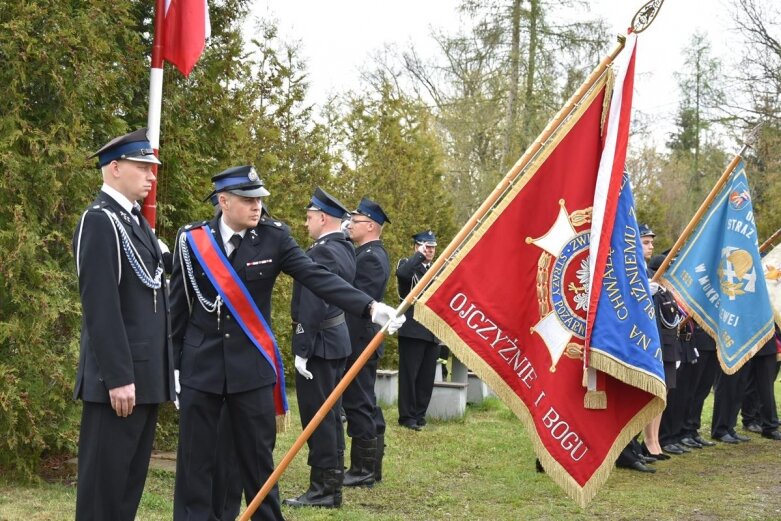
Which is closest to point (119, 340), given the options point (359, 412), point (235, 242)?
point (235, 242)

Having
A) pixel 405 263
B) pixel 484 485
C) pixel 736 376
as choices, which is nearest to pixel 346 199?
A: pixel 405 263

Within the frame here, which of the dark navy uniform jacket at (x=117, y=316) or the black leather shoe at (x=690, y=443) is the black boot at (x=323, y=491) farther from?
the black leather shoe at (x=690, y=443)

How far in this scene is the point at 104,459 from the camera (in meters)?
4.09

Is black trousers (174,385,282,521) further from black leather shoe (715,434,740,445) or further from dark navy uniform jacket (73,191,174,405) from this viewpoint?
black leather shoe (715,434,740,445)

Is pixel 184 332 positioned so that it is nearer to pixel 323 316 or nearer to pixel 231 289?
pixel 231 289

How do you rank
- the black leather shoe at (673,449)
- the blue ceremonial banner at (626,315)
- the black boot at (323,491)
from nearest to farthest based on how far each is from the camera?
the blue ceremonial banner at (626,315), the black boot at (323,491), the black leather shoe at (673,449)

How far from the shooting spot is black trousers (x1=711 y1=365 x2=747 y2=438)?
11.0m

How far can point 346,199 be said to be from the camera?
1445 centimetres

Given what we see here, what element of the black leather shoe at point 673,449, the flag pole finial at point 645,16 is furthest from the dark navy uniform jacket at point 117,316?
the black leather shoe at point 673,449

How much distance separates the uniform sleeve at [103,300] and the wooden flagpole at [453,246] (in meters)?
0.88

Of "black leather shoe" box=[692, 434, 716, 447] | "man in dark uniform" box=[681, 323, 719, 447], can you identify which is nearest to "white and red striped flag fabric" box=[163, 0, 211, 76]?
"man in dark uniform" box=[681, 323, 719, 447]

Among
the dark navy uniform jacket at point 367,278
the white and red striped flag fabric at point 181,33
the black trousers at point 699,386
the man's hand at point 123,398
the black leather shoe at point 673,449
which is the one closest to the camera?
the man's hand at point 123,398

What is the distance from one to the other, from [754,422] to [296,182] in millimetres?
6915

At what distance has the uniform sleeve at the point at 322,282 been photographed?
4.66 meters
